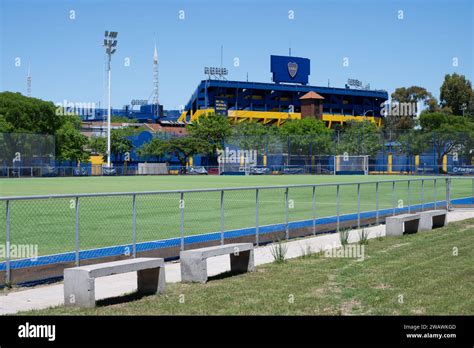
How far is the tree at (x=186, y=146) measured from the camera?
333 ft

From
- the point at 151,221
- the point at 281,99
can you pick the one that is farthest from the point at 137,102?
the point at 151,221

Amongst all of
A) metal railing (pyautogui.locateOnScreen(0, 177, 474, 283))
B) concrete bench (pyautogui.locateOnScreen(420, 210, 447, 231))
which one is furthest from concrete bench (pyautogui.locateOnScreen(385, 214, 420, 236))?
metal railing (pyautogui.locateOnScreen(0, 177, 474, 283))

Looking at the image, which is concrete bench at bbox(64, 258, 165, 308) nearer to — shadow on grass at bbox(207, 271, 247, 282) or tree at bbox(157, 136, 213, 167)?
shadow on grass at bbox(207, 271, 247, 282)

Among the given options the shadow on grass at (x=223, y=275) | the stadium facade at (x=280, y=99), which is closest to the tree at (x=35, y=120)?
the stadium facade at (x=280, y=99)

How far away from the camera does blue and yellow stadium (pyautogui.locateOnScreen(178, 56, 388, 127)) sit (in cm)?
14275

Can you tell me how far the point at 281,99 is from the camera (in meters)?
154

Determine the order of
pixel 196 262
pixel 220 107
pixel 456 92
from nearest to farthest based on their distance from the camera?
1. pixel 196 262
2. pixel 456 92
3. pixel 220 107

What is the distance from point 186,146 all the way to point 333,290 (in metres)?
91.4

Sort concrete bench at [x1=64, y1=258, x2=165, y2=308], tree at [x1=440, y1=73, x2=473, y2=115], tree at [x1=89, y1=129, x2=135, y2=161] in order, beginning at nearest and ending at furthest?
concrete bench at [x1=64, y1=258, x2=165, y2=308] → tree at [x1=89, y1=129, x2=135, y2=161] → tree at [x1=440, y1=73, x2=473, y2=115]

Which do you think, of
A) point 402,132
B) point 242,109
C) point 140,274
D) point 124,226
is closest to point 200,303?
point 140,274

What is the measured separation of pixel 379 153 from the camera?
86.2m

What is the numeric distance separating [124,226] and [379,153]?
6886 centimetres

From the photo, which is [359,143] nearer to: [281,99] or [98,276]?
[281,99]

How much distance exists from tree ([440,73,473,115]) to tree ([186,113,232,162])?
48.2 m
